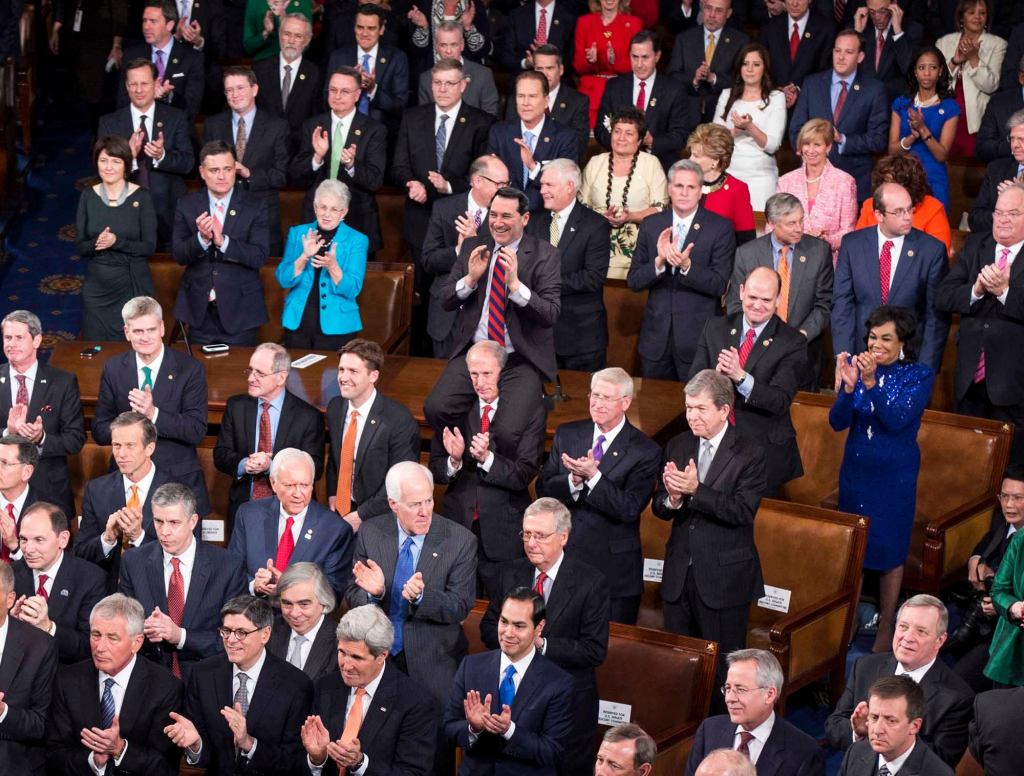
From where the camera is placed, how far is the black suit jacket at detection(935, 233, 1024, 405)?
7328 mm

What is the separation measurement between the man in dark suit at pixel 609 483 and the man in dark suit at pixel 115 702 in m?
1.58

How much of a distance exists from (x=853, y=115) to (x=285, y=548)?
13.4ft

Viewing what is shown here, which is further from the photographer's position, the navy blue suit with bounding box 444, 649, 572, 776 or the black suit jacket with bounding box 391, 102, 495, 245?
the black suit jacket with bounding box 391, 102, 495, 245

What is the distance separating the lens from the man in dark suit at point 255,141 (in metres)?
8.63

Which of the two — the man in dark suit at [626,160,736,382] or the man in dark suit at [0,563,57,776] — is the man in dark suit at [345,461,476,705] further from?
the man in dark suit at [626,160,736,382]

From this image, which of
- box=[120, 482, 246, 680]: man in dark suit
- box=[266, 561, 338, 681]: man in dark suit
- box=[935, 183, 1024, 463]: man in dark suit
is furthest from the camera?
box=[935, 183, 1024, 463]: man in dark suit

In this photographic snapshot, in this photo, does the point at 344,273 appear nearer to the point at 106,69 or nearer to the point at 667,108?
the point at 667,108

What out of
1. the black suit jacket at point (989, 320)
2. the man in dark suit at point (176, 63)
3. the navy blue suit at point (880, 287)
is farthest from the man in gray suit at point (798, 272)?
the man in dark suit at point (176, 63)

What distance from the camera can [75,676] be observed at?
568cm

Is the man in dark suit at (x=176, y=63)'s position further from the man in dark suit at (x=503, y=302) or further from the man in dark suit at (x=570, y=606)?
the man in dark suit at (x=570, y=606)

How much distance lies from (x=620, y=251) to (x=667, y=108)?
108 centimetres

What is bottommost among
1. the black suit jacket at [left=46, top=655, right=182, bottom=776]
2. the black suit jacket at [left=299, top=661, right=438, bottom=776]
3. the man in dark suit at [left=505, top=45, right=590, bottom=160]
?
the black suit jacket at [left=46, top=655, right=182, bottom=776]

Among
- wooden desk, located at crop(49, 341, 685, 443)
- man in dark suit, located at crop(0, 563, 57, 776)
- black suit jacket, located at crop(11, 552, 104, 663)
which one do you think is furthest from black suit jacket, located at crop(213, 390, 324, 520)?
man in dark suit, located at crop(0, 563, 57, 776)

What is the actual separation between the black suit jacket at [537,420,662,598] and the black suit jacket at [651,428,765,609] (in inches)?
4.8
